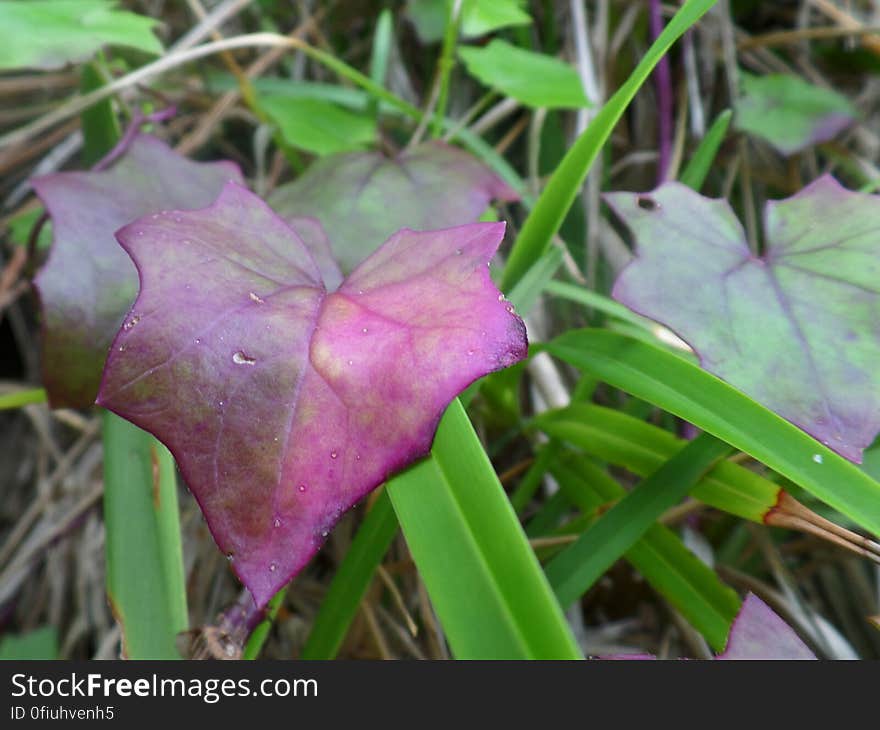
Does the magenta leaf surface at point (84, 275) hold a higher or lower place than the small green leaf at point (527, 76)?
lower

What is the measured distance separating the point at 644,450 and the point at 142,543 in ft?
1.06

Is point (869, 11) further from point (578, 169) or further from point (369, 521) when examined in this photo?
point (369, 521)

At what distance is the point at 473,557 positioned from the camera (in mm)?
350

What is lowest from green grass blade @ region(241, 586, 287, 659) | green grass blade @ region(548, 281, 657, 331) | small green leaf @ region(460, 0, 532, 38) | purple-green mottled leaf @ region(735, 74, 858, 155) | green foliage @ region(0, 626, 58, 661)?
green foliage @ region(0, 626, 58, 661)

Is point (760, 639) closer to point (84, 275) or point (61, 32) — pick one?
point (84, 275)

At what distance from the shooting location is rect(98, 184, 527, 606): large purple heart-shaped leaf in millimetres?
341

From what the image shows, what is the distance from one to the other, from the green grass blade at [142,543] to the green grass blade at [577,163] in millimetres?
279

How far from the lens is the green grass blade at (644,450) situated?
47 centimetres

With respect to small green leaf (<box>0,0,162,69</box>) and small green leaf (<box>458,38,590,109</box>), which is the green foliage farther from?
small green leaf (<box>458,38,590,109</box>)

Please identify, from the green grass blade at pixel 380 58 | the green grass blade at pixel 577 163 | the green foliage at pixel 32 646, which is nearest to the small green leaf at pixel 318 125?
the green grass blade at pixel 380 58

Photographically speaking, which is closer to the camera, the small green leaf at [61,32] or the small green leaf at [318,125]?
the small green leaf at [61,32]

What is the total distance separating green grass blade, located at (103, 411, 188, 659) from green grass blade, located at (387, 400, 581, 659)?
171 mm

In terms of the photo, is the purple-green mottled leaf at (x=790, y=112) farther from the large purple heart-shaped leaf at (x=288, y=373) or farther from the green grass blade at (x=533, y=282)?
the large purple heart-shaped leaf at (x=288, y=373)

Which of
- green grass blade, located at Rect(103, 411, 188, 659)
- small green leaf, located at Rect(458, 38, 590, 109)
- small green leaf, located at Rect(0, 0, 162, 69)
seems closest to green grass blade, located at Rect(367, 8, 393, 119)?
small green leaf, located at Rect(458, 38, 590, 109)
